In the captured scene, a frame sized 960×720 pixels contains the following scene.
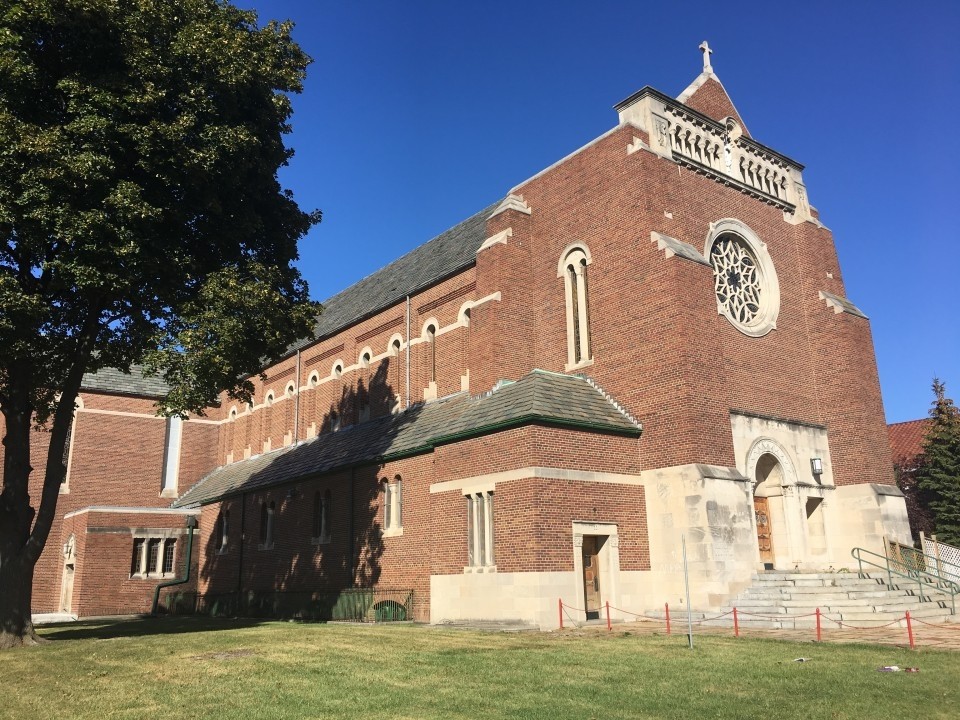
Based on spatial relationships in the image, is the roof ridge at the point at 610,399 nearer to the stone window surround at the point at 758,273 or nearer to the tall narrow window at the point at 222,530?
the stone window surround at the point at 758,273

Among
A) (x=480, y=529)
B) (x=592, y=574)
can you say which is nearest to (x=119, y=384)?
(x=480, y=529)

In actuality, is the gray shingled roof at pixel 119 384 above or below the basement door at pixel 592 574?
above

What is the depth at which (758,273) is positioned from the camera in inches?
957

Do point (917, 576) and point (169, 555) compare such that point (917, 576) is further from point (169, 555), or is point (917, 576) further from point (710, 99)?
point (169, 555)

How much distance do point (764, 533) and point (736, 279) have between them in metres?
7.57

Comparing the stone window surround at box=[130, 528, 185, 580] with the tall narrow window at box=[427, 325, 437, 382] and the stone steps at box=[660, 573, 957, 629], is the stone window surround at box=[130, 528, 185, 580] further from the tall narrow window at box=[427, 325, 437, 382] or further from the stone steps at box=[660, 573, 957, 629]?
the stone steps at box=[660, 573, 957, 629]

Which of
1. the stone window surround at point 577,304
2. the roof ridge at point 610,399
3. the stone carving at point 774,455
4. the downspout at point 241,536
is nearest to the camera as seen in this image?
the roof ridge at point 610,399

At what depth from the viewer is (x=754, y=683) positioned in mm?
10141

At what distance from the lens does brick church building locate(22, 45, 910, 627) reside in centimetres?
1872

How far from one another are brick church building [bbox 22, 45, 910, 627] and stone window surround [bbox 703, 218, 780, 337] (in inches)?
2.7

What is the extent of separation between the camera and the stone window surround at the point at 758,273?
22.8 metres

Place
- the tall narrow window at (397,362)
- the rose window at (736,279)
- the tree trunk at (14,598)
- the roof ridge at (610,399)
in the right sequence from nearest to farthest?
1. the tree trunk at (14,598)
2. the roof ridge at (610,399)
3. the rose window at (736,279)
4. the tall narrow window at (397,362)

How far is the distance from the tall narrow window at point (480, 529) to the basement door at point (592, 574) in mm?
2321

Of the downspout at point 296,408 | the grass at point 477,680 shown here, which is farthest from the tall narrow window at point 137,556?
the grass at point 477,680
